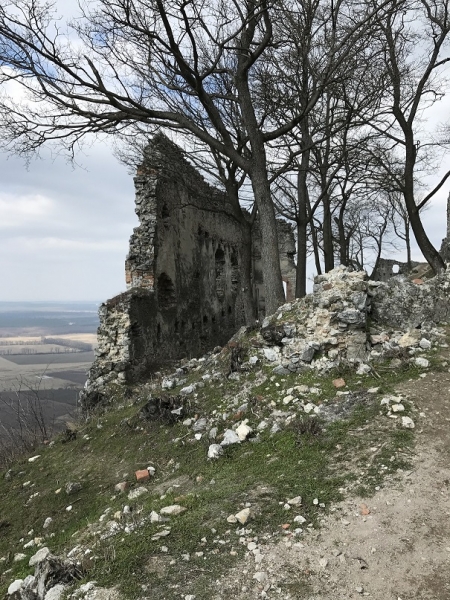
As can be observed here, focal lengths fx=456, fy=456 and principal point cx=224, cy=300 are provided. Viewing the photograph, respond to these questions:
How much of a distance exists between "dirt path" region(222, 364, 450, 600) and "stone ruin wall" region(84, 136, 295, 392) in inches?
310

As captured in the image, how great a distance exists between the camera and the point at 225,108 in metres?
12.2

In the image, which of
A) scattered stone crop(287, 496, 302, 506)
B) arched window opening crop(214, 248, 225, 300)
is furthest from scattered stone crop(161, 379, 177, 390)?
arched window opening crop(214, 248, 225, 300)

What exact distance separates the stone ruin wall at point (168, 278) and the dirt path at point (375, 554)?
25.8 ft

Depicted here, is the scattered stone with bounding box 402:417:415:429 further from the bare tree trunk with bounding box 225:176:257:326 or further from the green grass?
the bare tree trunk with bounding box 225:176:257:326

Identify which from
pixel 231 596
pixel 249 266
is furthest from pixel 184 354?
pixel 231 596

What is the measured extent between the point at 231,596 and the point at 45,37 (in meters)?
9.30

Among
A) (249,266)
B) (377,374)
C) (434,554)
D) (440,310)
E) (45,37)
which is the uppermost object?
(45,37)

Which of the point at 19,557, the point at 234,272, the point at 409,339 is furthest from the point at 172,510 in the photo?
the point at 234,272

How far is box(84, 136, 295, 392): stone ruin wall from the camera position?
1070 centimetres

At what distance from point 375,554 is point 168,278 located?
10.8 meters

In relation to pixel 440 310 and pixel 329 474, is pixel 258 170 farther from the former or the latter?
pixel 329 474

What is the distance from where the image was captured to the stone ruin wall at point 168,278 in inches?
421

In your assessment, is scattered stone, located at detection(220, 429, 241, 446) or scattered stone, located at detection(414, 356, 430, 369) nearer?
scattered stone, located at detection(220, 429, 241, 446)

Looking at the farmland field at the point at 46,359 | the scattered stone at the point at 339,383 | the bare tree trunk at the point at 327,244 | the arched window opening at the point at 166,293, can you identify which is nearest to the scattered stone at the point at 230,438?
the scattered stone at the point at 339,383
